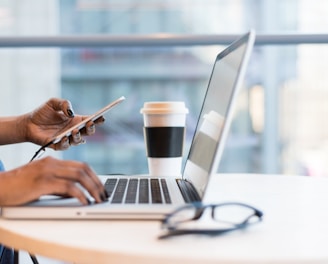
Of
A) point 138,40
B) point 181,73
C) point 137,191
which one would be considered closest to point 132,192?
point 137,191

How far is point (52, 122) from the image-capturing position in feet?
3.76

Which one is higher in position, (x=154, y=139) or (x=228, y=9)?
(x=228, y=9)

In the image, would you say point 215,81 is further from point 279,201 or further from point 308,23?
point 308,23

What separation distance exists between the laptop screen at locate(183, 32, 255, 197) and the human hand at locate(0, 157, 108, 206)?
0.17 meters

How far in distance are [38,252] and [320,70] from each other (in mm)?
2141

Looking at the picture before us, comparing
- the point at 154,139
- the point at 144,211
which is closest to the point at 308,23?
the point at 154,139

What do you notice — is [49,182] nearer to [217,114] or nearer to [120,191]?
[120,191]

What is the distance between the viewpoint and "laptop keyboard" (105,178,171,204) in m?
0.72

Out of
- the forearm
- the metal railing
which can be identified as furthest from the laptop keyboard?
the metal railing

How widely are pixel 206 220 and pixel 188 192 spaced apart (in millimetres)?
130

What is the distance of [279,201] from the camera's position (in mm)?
839

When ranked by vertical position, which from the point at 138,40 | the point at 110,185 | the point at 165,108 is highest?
the point at 138,40

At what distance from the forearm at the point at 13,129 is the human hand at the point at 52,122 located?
0.02m

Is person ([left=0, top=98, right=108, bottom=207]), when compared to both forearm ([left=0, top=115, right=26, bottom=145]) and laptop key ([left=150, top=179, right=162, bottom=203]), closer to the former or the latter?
laptop key ([left=150, top=179, right=162, bottom=203])
